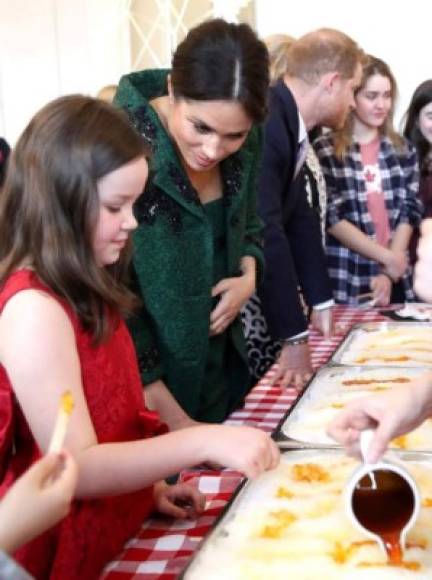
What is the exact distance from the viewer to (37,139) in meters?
1.05

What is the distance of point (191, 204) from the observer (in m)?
1.51

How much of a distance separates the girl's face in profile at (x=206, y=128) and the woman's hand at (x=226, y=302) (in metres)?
0.24

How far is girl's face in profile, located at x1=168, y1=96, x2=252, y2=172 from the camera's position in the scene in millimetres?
1421

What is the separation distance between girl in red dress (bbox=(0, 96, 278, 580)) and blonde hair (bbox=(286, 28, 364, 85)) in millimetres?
1280

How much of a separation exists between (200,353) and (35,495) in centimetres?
88

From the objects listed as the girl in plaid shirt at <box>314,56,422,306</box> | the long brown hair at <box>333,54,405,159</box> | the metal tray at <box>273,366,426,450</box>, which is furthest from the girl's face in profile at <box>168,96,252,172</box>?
the long brown hair at <box>333,54,405,159</box>

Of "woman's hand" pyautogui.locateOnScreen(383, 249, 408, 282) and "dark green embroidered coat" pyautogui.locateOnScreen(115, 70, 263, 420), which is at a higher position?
"dark green embroidered coat" pyautogui.locateOnScreen(115, 70, 263, 420)

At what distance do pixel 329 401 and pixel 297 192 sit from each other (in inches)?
33.2

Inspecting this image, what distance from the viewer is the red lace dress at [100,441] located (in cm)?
101

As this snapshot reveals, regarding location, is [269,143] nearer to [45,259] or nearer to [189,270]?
[189,270]

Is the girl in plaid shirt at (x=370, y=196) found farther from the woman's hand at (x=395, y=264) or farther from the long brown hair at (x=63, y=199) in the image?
the long brown hair at (x=63, y=199)

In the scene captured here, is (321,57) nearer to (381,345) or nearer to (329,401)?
(381,345)

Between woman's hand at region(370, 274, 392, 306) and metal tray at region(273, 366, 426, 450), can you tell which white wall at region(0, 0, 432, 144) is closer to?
woman's hand at region(370, 274, 392, 306)

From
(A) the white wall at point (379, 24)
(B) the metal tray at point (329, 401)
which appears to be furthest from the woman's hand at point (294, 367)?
(A) the white wall at point (379, 24)
